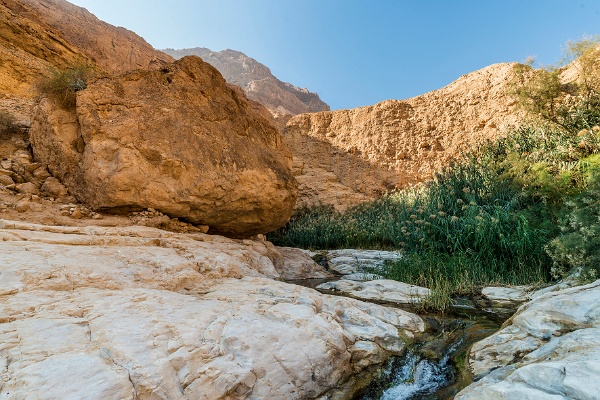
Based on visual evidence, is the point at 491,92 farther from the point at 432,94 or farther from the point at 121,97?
the point at 121,97

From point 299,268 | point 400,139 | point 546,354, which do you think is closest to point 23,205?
point 299,268

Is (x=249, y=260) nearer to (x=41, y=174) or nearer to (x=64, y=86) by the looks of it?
(x=41, y=174)

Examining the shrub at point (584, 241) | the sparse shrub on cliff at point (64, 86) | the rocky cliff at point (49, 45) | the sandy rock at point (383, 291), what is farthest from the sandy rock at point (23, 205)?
the shrub at point (584, 241)

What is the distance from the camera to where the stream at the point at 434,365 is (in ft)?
8.66

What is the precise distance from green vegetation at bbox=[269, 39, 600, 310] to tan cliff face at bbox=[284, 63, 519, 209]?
749cm

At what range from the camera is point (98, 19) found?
30281 millimetres

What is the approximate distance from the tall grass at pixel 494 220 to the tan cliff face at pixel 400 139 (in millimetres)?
8722

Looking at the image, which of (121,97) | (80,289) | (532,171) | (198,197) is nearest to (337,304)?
(80,289)

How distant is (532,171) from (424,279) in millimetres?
4721

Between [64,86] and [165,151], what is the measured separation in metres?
2.80

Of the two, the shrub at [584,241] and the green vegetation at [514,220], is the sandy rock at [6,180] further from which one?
the shrub at [584,241]

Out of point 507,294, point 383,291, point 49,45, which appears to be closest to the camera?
point 507,294

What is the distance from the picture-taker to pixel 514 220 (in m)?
6.85

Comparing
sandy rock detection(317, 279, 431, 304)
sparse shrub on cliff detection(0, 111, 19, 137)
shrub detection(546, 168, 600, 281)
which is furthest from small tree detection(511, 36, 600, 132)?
sparse shrub on cliff detection(0, 111, 19, 137)
